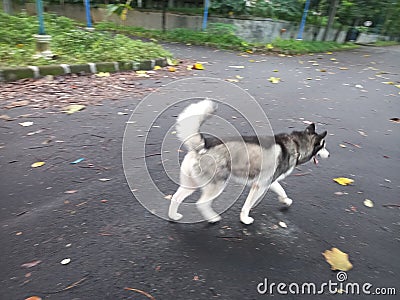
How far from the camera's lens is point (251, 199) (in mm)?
2260

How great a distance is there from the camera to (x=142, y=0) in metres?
13.6

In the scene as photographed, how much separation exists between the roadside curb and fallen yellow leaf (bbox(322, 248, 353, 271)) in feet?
16.5

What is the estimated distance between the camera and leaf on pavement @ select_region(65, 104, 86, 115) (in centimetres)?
412

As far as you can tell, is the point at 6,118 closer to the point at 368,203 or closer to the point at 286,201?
the point at 286,201

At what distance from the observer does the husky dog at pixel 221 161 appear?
6.57 feet

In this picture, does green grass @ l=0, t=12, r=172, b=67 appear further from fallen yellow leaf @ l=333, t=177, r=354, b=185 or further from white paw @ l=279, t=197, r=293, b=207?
fallen yellow leaf @ l=333, t=177, r=354, b=185

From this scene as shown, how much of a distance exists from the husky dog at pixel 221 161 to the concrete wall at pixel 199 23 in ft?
33.0

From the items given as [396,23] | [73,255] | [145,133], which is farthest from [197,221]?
[396,23]

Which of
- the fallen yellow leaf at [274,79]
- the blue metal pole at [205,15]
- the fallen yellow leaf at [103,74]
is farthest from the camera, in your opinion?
the blue metal pole at [205,15]

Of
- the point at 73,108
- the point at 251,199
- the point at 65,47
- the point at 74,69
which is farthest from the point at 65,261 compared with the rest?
the point at 65,47

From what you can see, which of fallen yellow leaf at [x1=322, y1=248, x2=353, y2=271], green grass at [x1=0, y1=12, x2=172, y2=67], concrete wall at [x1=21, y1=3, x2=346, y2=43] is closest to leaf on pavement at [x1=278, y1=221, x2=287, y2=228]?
fallen yellow leaf at [x1=322, y1=248, x2=353, y2=271]

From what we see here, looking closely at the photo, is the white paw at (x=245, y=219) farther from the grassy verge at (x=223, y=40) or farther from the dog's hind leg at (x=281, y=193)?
the grassy verge at (x=223, y=40)

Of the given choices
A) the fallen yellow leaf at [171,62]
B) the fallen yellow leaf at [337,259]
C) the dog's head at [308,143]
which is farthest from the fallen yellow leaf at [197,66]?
the fallen yellow leaf at [337,259]

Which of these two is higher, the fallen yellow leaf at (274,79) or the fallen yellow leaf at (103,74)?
the fallen yellow leaf at (274,79)
